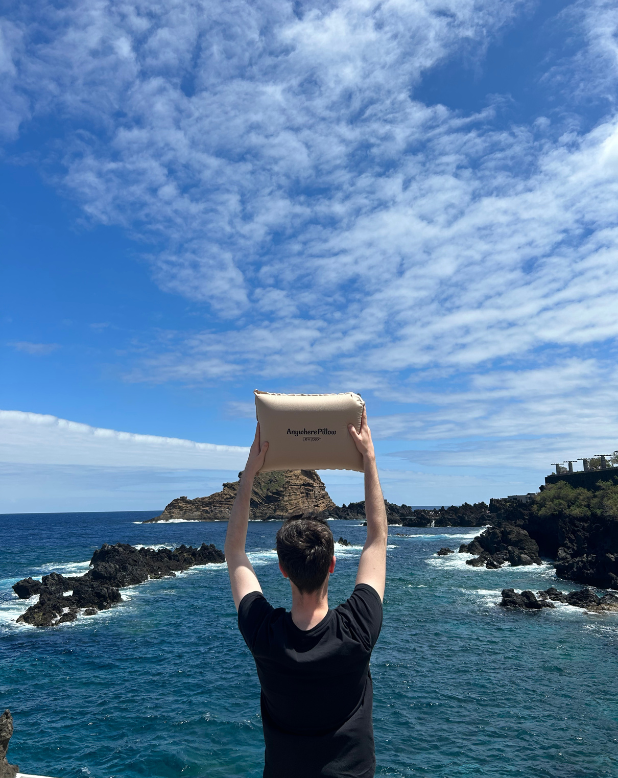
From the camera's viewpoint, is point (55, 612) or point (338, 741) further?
point (55, 612)

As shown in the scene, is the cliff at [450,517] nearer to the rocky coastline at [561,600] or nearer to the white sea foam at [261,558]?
the white sea foam at [261,558]

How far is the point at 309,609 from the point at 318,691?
0.35 metres

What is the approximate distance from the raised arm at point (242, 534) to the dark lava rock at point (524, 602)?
30078 millimetres

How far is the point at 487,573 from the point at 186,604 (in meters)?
23.7

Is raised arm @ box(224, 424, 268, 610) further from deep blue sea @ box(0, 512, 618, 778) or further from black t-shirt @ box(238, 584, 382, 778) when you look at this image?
deep blue sea @ box(0, 512, 618, 778)

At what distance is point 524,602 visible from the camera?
94.6ft

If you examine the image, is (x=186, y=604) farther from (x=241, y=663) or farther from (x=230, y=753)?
(x=230, y=753)

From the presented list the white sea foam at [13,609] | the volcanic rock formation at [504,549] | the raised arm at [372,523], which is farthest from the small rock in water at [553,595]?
the raised arm at [372,523]

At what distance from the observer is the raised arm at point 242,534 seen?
288cm

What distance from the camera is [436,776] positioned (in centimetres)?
1246

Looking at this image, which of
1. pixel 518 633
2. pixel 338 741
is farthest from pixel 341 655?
pixel 518 633

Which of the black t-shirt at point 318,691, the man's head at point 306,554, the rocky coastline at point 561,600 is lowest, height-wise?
the rocky coastline at point 561,600

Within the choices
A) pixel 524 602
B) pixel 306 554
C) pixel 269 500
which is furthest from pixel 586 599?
pixel 269 500

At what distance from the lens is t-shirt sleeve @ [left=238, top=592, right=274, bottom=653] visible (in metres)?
2.51
